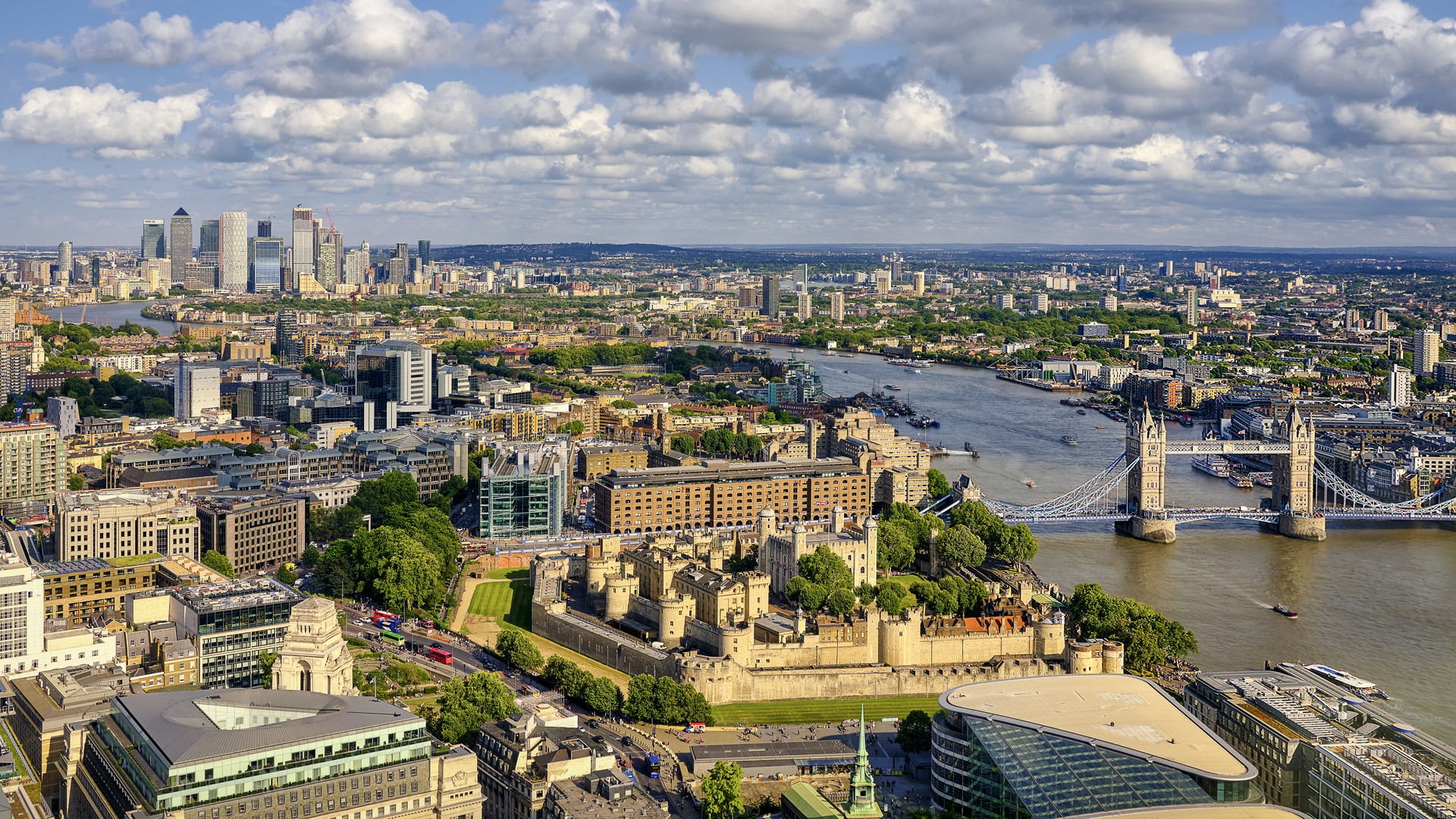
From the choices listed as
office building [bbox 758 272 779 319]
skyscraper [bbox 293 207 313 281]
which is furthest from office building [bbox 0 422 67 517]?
skyscraper [bbox 293 207 313 281]

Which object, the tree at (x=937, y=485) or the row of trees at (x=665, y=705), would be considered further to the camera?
the tree at (x=937, y=485)

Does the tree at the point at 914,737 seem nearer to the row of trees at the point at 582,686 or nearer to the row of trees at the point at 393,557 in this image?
the row of trees at the point at 582,686

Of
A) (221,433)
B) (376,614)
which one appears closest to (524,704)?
(376,614)

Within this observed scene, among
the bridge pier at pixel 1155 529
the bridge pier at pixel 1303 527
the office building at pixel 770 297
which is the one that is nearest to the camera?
the bridge pier at pixel 1155 529

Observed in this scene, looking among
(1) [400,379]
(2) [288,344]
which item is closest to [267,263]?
(2) [288,344]

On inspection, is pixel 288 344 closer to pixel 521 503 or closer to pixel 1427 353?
pixel 521 503

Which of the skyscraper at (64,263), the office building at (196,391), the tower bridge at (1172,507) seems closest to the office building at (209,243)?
the skyscraper at (64,263)
